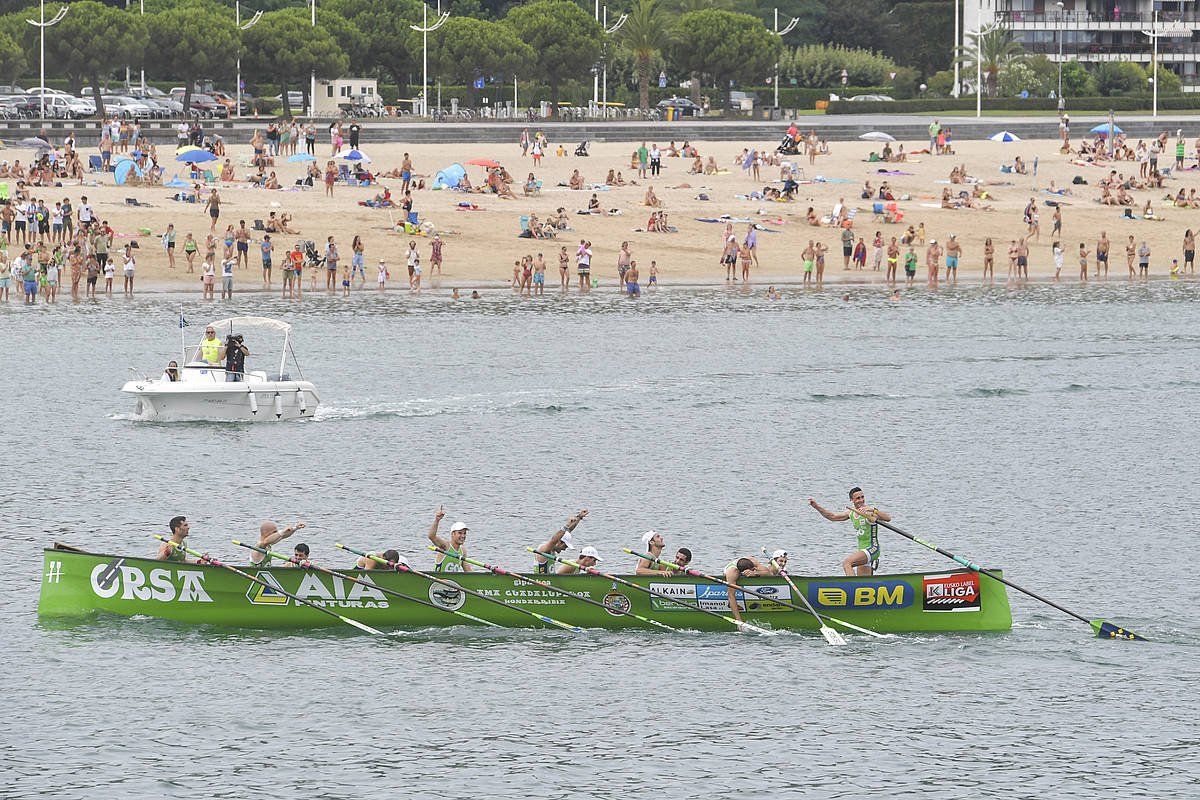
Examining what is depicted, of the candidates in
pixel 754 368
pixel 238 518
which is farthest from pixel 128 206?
pixel 238 518

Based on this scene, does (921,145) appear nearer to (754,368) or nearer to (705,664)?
(754,368)

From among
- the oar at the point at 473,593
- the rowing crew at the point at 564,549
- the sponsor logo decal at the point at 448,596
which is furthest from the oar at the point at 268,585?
the sponsor logo decal at the point at 448,596

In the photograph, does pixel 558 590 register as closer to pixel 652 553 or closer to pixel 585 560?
pixel 585 560

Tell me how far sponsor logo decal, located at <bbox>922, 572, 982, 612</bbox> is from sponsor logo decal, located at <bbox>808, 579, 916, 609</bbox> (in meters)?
0.34

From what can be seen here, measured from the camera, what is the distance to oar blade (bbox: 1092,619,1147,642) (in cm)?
3188

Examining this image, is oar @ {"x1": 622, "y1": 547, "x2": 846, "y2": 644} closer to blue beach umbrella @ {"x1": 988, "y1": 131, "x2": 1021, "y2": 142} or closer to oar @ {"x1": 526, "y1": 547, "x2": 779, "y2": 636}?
oar @ {"x1": 526, "y1": 547, "x2": 779, "y2": 636}

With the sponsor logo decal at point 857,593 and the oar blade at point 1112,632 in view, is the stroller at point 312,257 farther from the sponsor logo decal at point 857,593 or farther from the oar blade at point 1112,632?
the oar blade at point 1112,632

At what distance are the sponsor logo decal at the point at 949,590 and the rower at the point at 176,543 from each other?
12.6m

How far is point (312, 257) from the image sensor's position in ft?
235

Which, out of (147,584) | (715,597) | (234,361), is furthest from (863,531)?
(234,361)

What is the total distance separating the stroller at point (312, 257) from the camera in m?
71.6

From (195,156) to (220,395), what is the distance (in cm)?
3607

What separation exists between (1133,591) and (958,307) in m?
38.4

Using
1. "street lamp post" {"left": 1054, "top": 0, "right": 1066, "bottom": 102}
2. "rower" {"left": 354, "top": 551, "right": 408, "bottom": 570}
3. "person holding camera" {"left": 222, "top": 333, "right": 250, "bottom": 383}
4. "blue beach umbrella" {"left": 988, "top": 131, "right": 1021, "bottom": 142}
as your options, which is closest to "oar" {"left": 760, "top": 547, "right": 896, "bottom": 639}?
"rower" {"left": 354, "top": 551, "right": 408, "bottom": 570}
